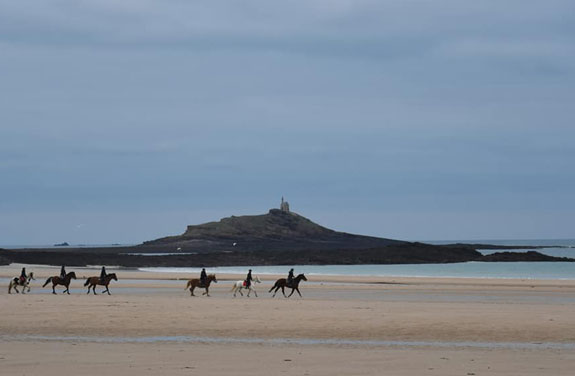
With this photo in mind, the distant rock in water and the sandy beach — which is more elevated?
the distant rock in water

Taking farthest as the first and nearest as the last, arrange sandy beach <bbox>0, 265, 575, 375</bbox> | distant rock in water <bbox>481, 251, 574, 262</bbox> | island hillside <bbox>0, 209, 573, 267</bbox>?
distant rock in water <bbox>481, 251, 574, 262</bbox> → island hillside <bbox>0, 209, 573, 267</bbox> → sandy beach <bbox>0, 265, 575, 375</bbox>

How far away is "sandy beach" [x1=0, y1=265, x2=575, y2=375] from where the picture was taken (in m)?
15.0

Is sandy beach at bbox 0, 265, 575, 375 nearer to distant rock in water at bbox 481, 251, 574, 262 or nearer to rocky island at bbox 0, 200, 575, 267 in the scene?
rocky island at bbox 0, 200, 575, 267

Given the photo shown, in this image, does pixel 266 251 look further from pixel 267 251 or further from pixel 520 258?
pixel 520 258

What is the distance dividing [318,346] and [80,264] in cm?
7924

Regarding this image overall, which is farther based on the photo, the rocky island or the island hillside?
the rocky island

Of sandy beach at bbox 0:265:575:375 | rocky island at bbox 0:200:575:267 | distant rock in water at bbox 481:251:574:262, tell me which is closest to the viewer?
sandy beach at bbox 0:265:575:375

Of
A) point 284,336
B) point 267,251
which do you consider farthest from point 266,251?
point 284,336

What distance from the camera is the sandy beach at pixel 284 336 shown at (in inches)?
591

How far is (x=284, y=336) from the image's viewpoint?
20.8m

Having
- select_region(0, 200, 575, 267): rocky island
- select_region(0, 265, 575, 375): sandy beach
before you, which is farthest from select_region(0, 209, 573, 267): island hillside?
select_region(0, 265, 575, 375): sandy beach

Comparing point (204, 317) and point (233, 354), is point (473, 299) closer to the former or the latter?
point (204, 317)

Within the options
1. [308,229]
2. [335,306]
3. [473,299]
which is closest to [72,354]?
[335,306]

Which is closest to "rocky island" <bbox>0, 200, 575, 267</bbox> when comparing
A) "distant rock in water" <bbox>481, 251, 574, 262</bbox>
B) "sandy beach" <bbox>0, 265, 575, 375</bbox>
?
"distant rock in water" <bbox>481, 251, 574, 262</bbox>
